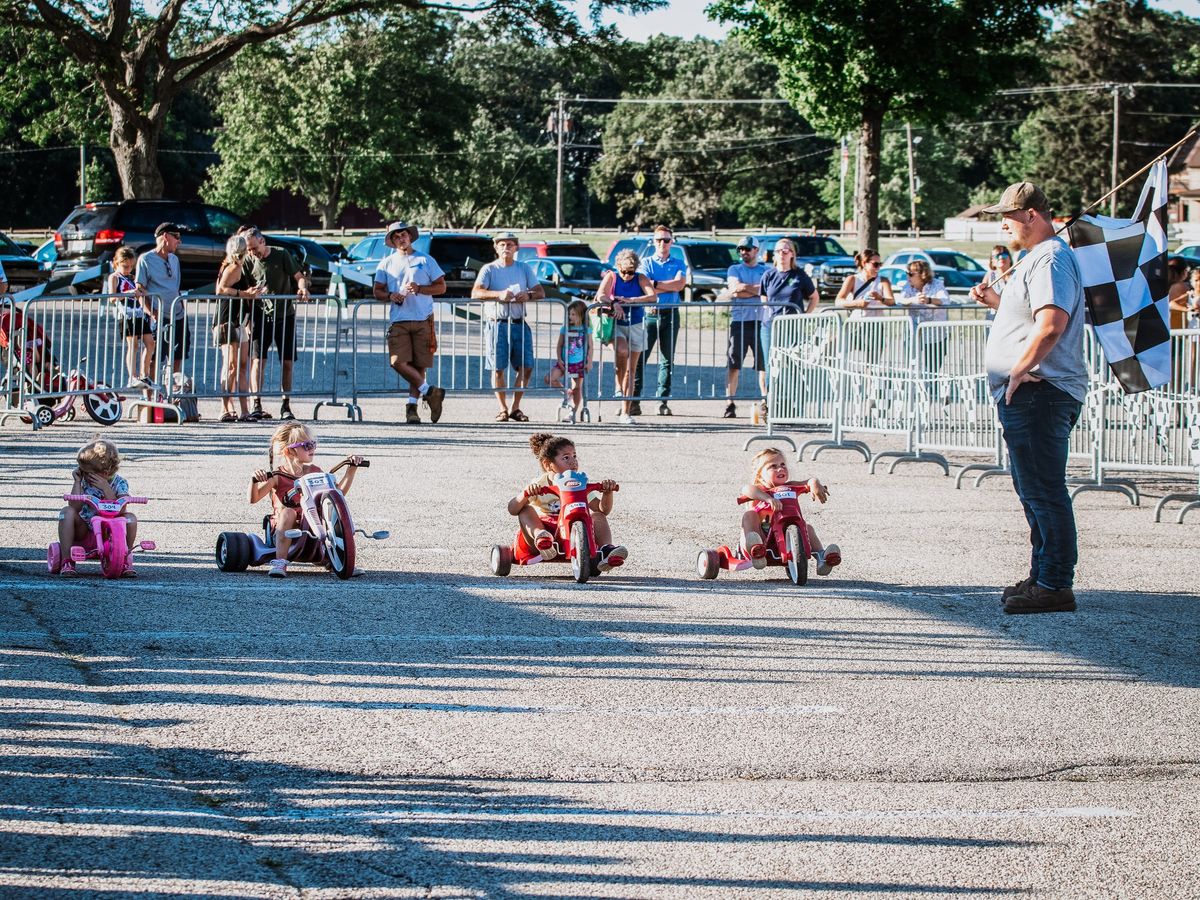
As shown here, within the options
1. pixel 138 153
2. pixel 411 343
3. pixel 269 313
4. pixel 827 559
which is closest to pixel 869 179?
pixel 138 153

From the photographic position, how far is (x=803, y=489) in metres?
8.80

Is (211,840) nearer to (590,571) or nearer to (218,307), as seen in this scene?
(590,571)

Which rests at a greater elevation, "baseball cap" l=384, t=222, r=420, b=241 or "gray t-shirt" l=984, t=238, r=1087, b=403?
"baseball cap" l=384, t=222, r=420, b=241

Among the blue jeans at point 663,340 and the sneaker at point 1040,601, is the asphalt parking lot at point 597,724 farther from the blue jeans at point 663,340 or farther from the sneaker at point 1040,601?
the blue jeans at point 663,340

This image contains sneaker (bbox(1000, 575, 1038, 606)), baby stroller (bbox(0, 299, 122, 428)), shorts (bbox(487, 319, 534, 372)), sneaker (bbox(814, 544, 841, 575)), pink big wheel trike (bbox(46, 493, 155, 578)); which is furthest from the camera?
shorts (bbox(487, 319, 534, 372))

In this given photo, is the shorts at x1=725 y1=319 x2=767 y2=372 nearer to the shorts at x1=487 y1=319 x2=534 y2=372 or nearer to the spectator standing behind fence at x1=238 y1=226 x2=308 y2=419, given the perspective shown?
the shorts at x1=487 y1=319 x2=534 y2=372

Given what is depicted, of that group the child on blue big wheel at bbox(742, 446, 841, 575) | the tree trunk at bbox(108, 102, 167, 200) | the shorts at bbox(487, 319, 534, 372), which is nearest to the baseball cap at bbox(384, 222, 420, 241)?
the shorts at bbox(487, 319, 534, 372)

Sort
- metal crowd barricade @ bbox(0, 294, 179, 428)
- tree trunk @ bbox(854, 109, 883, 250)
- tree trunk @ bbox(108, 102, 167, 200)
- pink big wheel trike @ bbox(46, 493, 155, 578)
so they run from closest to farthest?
pink big wheel trike @ bbox(46, 493, 155, 578) → metal crowd barricade @ bbox(0, 294, 179, 428) → tree trunk @ bbox(108, 102, 167, 200) → tree trunk @ bbox(854, 109, 883, 250)

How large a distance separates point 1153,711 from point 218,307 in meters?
12.5

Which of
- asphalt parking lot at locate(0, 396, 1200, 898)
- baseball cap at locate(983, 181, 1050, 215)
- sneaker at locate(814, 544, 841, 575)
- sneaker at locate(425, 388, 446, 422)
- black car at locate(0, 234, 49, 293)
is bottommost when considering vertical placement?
asphalt parking lot at locate(0, 396, 1200, 898)

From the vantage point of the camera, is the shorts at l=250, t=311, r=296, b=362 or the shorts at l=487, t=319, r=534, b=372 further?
the shorts at l=487, t=319, r=534, b=372

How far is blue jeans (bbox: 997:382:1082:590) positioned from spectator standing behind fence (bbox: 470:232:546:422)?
10.1 m

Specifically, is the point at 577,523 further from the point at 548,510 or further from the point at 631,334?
the point at 631,334

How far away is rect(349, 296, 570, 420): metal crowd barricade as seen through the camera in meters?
18.0
